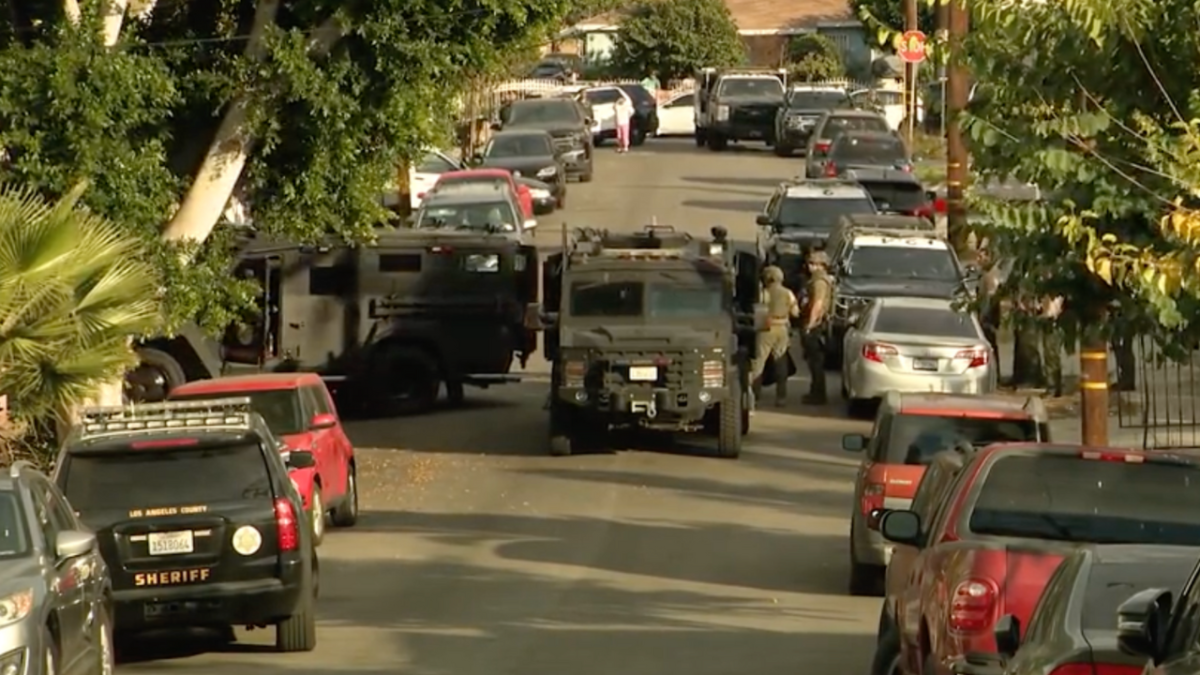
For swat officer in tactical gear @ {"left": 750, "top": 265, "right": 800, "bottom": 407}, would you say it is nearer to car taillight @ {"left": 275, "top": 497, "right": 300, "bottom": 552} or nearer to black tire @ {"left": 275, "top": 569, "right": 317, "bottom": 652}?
black tire @ {"left": 275, "top": 569, "right": 317, "bottom": 652}

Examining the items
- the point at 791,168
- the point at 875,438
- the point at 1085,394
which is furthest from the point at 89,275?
the point at 791,168

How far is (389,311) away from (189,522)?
1471 cm

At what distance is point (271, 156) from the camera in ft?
81.5

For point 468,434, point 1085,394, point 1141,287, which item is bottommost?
point 468,434

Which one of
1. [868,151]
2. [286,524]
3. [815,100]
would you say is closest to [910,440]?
[286,524]

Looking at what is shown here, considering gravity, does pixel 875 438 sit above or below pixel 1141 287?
below

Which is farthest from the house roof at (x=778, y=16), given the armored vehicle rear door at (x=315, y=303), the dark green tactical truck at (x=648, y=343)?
the dark green tactical truck at (x=648, y=343)

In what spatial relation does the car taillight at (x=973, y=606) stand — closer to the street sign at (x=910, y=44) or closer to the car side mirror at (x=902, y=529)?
the car side mirror at (x=902, y=529)

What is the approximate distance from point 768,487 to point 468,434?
5.22 m

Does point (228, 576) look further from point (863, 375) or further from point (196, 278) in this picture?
point (863, 375)

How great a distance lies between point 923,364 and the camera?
96.2 ft

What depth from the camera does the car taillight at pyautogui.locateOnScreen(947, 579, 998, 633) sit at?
10.7 metres

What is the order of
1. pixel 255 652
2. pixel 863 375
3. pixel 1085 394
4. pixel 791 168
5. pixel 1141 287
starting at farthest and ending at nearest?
pixel 791 168 < pixel 863 375 < pixel 1085 394 < pixel 255 652 < pixel 1141 287

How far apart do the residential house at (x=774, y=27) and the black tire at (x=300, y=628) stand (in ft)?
217
